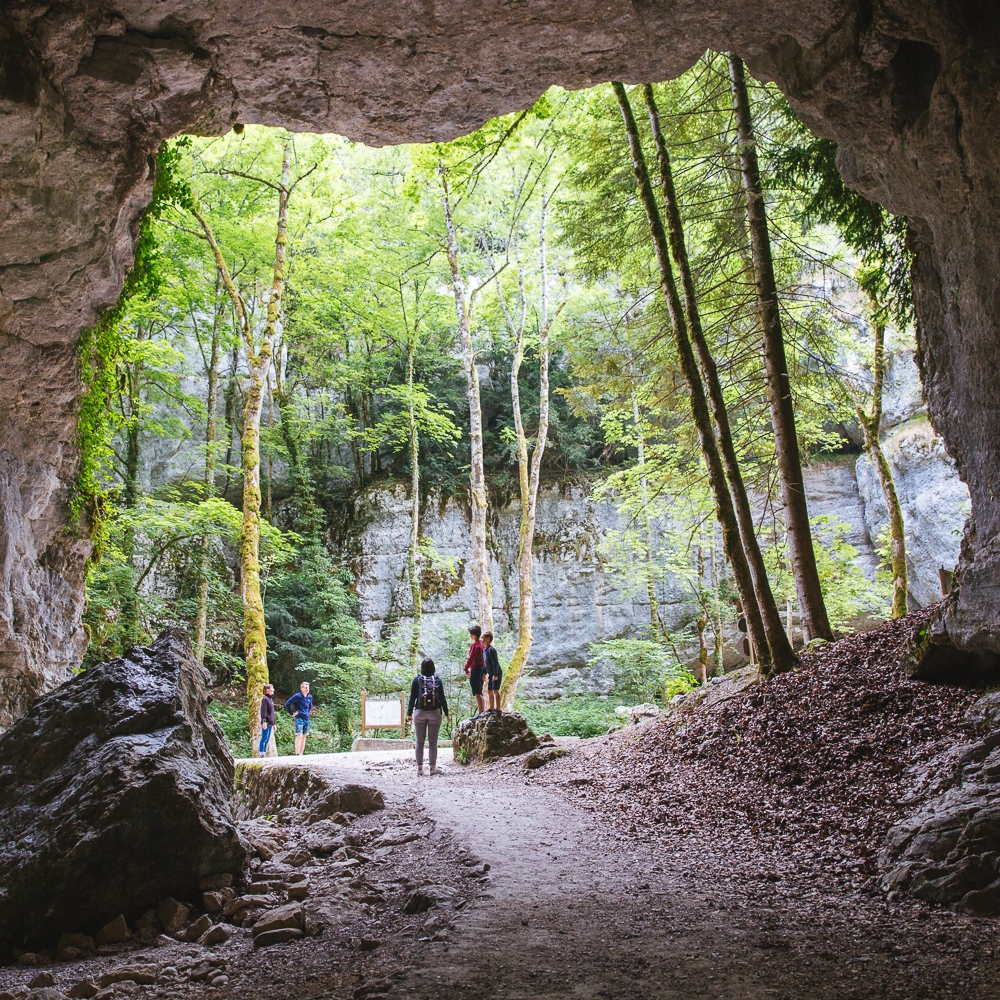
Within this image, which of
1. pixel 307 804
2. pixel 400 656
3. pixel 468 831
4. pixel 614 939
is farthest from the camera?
pixel 400 656

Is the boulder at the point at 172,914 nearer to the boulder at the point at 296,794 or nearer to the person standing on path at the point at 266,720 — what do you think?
the boulder at the point at 296,794

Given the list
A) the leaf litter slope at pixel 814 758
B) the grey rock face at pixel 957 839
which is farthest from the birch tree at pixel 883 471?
the grey rock face at pixel 957 839

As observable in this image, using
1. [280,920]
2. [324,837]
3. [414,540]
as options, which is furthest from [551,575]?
[280,920]

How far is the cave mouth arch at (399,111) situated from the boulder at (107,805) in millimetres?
1159

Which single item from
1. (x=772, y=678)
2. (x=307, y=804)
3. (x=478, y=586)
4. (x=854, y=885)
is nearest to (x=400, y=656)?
(x=478, y=586)

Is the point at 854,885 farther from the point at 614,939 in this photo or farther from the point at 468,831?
the point at 468,831

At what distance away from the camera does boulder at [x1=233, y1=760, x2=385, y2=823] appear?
24.4 feet

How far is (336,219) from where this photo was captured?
2138 centimetres

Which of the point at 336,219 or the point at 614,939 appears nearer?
the point at 614,939

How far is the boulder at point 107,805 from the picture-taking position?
4.18m

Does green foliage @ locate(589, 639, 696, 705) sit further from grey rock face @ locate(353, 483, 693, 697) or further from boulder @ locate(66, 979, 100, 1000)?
boulder @ locate(66, 979, 100, 1000)

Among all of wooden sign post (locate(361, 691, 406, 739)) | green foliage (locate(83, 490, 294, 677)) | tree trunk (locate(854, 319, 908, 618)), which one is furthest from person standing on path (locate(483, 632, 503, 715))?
tree trunk (locate(854, 319, 908, 618))

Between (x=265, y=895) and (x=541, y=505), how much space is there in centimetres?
2040

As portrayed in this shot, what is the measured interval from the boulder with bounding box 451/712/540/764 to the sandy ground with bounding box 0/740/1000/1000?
5.07 metres
